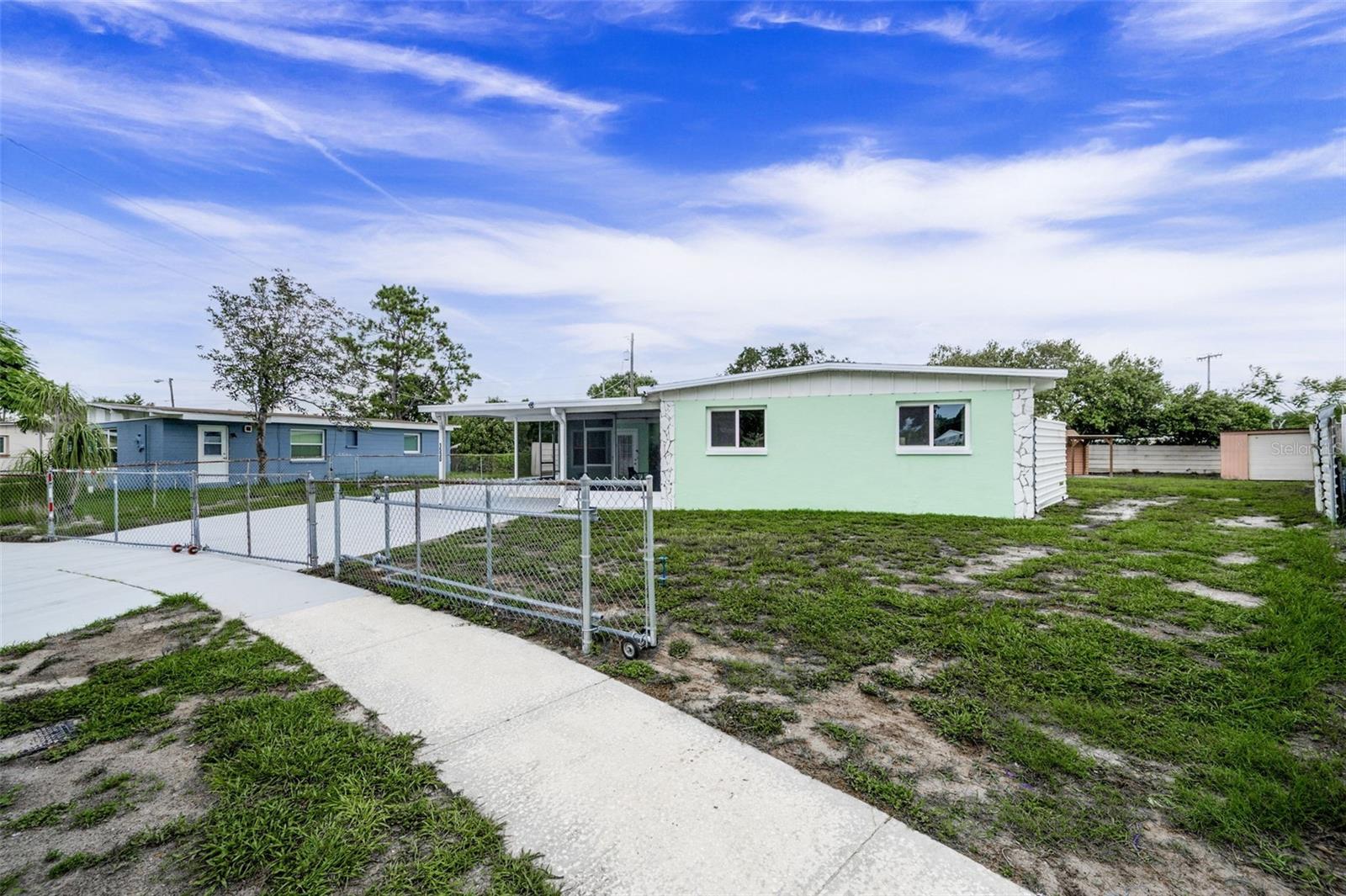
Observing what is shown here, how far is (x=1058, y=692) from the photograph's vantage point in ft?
10.5

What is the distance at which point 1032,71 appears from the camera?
9.41 meters

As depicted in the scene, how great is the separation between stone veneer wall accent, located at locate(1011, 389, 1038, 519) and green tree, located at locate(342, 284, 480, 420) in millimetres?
28531

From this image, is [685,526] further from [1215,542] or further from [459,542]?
[1215,542]

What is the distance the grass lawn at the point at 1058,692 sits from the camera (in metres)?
2.03

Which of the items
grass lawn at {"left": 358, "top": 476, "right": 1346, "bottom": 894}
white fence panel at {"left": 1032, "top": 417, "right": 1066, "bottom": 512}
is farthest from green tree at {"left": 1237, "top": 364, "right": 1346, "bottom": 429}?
grass lawn at {"left": 358, "top": 476, "right": 1346, "bottom": 894}

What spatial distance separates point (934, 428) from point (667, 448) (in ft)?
17.8

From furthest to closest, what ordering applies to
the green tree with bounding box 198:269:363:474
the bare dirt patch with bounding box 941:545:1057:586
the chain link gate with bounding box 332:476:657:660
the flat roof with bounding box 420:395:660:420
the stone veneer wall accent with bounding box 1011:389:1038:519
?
1. the green tree with bounding box 198:269:363:474
2. the flat roof with bounding box 420:395:660:420
3. the stone veneer wall accent with bounding box 1011:389:1038:519
4. the bare dirt patch with bounding box 941:545:1057:586
5. the chain link gate with bounding box 332:476:657:660

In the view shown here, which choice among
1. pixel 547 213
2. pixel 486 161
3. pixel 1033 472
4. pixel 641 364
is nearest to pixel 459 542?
pixel 486 161

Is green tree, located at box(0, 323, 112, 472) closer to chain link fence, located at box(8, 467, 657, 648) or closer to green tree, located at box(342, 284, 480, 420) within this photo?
chain link fence, located at box(8, 467, 657, 648)

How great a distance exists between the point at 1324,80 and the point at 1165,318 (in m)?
14.8

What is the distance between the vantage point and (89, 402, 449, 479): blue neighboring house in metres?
17.8

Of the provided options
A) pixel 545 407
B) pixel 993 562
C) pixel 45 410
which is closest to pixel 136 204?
pixel 45 410

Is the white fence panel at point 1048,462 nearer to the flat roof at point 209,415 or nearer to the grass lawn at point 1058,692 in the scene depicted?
the grass lawn at point 1058,692

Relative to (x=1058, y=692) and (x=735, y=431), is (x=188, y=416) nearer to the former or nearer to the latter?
(x=735, y=431)
